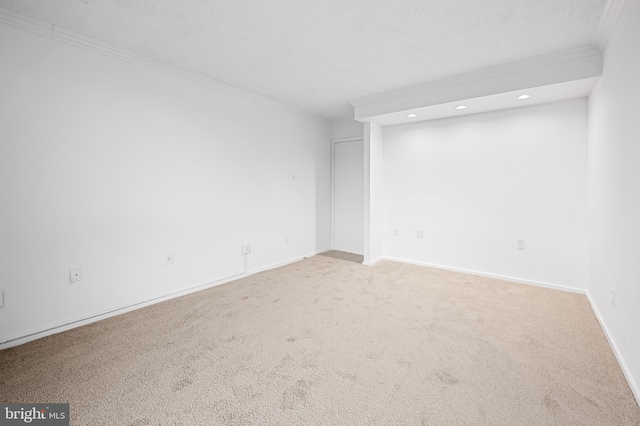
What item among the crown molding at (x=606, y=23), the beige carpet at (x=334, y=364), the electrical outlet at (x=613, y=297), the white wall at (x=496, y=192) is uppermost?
the crown molding at (x=606, y=23)

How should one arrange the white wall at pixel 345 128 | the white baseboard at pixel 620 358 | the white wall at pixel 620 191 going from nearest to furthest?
the white baseboard at pixel 620 358
the white wall at pixel 620 191
the white wall at pixel 345 128

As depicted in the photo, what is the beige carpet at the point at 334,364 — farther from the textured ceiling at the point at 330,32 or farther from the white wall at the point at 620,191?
the textured ceiling at the point at 330,32

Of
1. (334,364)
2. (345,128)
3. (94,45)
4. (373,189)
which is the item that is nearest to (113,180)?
(94,45)

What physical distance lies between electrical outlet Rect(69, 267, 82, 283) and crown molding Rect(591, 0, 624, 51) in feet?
15.2

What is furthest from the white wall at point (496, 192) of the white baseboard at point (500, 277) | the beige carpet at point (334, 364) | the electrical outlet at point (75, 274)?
the electrical outlet at point (75, 274)

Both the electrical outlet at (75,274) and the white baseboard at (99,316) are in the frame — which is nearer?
the white baseboard at (99,316)

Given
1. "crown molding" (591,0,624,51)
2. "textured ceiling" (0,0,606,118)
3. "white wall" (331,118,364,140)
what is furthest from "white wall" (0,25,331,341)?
"crown molding" (591,0,624,51)

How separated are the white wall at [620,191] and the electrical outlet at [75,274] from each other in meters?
4.03

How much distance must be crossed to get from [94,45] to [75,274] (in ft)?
6.66

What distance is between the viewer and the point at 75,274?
247cm

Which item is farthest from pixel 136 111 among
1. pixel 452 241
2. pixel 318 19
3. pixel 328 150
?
pixel 452 241

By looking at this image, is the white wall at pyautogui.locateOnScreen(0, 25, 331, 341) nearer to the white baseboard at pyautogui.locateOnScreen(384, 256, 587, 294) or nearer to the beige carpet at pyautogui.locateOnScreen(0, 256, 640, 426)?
the beige carpet at pyautogui.locateOnScreen(0, 256, 640, 426)

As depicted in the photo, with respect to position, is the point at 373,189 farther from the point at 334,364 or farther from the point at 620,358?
the point at 620,358

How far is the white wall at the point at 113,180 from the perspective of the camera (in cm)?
220
